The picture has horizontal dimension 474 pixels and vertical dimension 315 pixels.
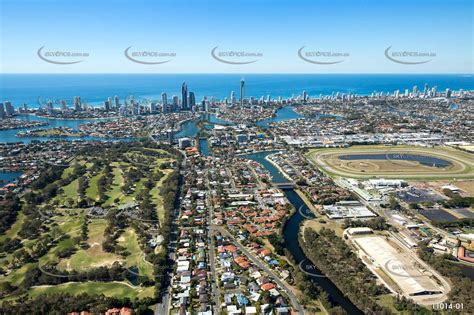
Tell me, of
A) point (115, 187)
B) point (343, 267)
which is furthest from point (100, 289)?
point (115, 187)

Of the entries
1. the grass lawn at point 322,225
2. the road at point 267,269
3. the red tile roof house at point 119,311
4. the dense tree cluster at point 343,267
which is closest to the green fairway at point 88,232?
the red tile roof house at point 119,311

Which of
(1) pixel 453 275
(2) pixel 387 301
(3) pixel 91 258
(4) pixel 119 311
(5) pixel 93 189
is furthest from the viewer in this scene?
(5) pixel 93 189

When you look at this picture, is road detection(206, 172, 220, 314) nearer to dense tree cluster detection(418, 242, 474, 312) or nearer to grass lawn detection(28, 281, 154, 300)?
grass lawn detection(28, 281, 154, 300)

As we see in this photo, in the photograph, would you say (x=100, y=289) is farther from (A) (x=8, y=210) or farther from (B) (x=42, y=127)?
(B) (x=42, y=127)

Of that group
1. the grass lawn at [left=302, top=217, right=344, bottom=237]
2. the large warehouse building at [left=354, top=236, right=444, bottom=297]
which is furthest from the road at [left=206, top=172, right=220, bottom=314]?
the large warehouse building at [left=354, top=236, right=444, bottom=297]

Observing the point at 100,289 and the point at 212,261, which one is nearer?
the point at 100,289

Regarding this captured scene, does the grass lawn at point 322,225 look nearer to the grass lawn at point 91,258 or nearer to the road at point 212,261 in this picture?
the road at point 212,261

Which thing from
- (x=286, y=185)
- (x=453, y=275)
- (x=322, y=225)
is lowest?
(x=453, y=275)
